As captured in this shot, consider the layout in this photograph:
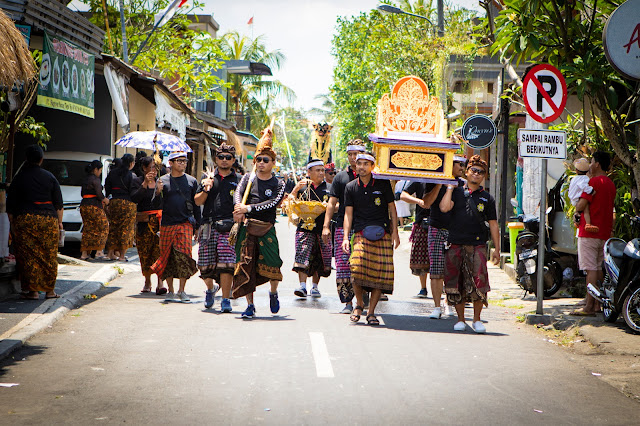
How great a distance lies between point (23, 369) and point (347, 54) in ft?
135

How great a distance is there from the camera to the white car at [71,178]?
52.3 feet

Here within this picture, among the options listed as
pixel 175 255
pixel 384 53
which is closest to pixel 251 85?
pixel 384 53

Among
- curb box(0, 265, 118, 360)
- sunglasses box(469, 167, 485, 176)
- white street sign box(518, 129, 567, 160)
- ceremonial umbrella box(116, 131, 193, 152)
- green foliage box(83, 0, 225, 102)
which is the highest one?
green foliage box(83, 0, 225, 102)

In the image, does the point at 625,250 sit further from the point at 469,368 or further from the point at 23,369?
the point at 23,369

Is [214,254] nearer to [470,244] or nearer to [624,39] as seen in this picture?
[470,244]

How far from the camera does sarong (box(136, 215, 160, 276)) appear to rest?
11.3 m

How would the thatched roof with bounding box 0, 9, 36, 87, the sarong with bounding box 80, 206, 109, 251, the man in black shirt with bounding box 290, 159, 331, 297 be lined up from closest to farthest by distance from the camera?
the thatched roof with bounding box 0, 9, 36, 87 < the man in black shirt with bounding box 290, 159, 331, 297 < the sarong with bounding box 80, 206, 109, 251

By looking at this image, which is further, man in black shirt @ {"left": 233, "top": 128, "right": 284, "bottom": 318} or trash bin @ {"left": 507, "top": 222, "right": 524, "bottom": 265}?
trash bin @ {"left": 507, "top": 222, "right": 524, "bottom": 265}

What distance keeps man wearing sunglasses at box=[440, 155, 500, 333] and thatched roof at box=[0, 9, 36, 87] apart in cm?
490

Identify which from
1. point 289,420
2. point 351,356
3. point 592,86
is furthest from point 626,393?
point 592,86

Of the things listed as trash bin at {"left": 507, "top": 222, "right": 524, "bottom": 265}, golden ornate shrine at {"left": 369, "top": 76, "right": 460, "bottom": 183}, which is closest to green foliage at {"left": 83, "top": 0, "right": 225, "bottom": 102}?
Result: trash bin at {"left": 507, "top": 222, "right": 524, "bottom": 265}

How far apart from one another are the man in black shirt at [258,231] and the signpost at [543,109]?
121 inches

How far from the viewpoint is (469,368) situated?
657 centimetres

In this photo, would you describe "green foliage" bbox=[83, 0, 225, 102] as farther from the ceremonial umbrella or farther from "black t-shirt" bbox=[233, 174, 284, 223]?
"black t-shirt" bbox=[233, 174, 284, 223]
